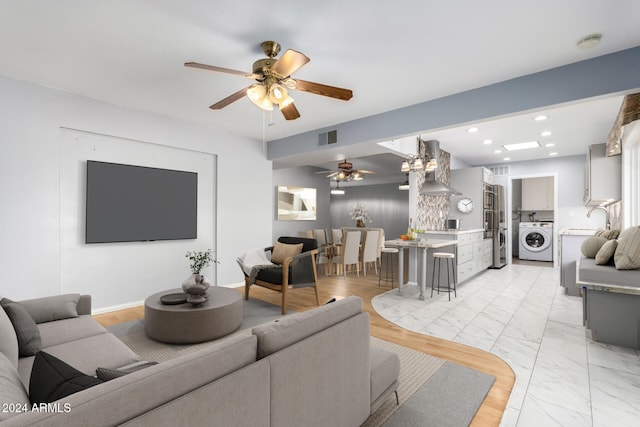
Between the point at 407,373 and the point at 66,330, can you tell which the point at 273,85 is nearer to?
the point at 66,330

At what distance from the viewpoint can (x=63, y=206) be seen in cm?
356

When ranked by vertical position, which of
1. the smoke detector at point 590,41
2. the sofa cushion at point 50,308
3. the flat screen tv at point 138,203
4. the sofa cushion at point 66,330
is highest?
the smoke detector at point 590,41

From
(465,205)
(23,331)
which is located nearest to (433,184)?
(465,205)

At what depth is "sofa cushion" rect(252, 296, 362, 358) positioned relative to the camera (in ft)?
3.82

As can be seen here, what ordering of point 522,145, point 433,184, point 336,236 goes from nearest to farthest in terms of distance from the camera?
1. point 433,184
2. point 522,145
3. point 336,236

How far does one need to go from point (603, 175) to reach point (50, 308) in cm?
677

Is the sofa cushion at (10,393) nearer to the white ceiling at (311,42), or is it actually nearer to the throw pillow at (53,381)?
the throw pillow at (53,381)

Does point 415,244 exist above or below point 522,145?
below

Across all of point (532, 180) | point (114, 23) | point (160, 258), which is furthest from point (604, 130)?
point (160, 258)

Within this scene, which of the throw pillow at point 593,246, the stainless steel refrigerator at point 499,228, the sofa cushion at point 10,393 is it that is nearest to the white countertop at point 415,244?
the throw pillow at point 593,246

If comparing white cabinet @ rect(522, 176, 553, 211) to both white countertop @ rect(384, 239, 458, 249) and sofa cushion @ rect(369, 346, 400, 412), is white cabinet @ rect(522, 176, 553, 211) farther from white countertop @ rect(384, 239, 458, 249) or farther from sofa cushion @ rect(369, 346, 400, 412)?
sofa cushion @ rect(369, 346, 400, 412)

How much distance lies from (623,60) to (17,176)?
5.79m

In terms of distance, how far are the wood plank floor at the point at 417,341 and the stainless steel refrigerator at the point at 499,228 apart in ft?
11.0

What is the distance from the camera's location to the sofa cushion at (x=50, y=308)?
2.28m
